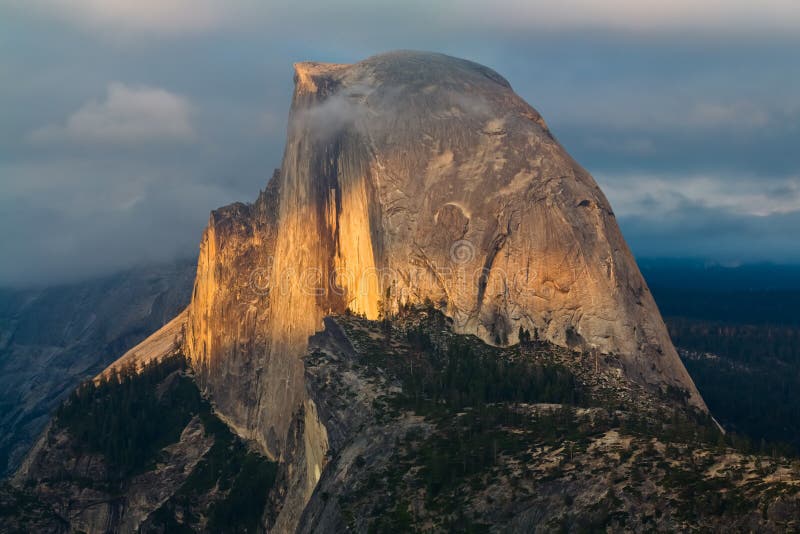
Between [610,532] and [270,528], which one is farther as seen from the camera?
[270,528]

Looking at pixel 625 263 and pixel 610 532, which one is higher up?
pixel 625 263

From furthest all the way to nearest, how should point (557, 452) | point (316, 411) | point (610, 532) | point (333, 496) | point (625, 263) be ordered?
point (625, 263)
point (316, 411)
point (333, 496)
point (557, 452)
point (610, 532)

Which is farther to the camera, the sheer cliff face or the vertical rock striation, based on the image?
the sheer cliff face

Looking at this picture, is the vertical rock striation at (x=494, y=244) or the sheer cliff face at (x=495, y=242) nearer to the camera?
the vertical rock striation at (x=494, y=244)

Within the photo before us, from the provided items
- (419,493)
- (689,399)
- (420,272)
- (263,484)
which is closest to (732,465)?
(419,493)

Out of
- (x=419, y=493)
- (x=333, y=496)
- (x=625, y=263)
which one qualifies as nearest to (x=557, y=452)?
(x=419, y=493)

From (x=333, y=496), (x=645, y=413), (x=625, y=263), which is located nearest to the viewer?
(x=333, y=496)

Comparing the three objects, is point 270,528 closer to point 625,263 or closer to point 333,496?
point 333,496

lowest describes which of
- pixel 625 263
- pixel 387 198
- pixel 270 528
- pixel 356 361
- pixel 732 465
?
pixel 270 528

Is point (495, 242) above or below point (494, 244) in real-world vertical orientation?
above

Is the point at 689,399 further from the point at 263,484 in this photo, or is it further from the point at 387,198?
the point at 263,484
